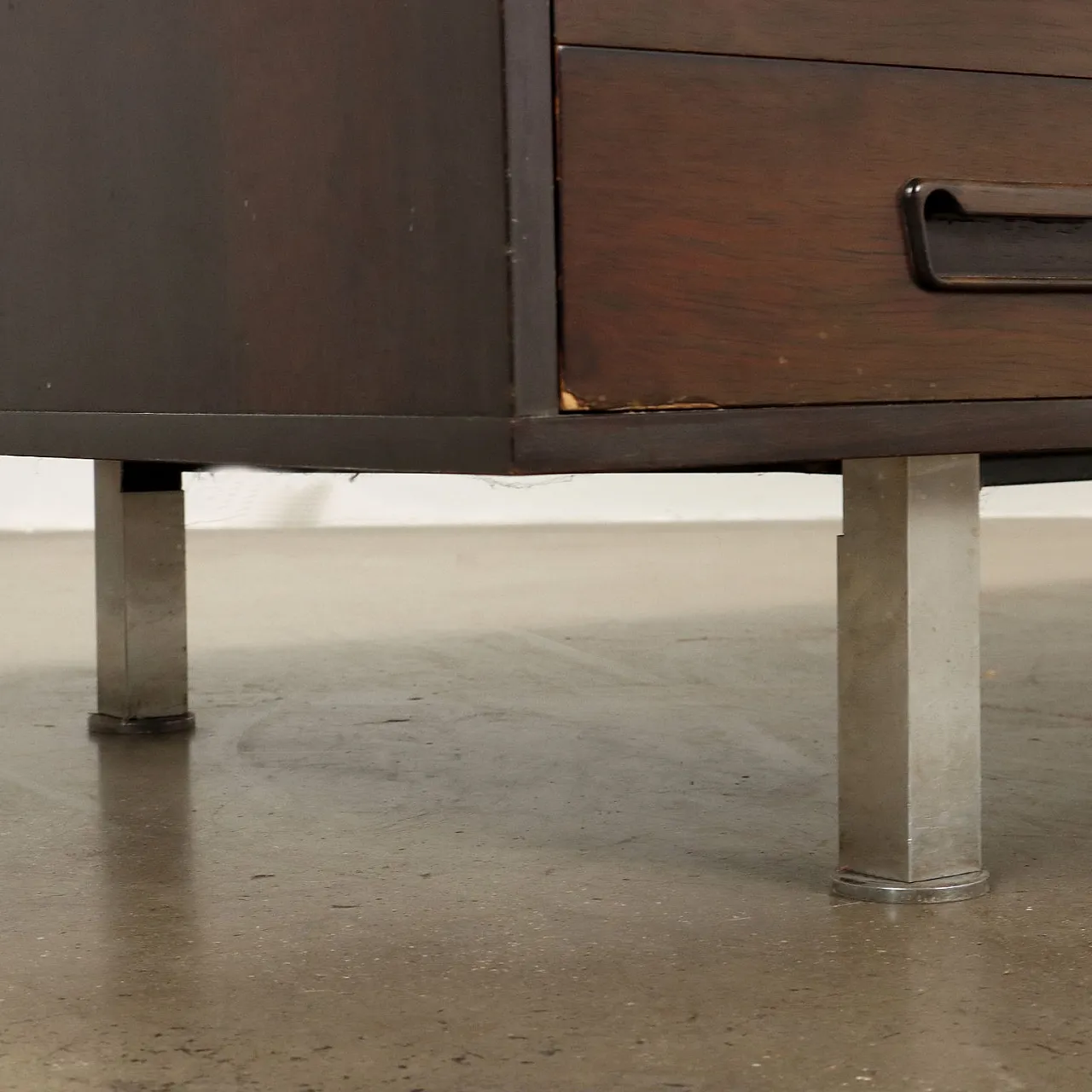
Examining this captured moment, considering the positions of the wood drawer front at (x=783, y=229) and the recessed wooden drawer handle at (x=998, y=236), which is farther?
the recessed wooden drawer handle at (x=998, y=236)

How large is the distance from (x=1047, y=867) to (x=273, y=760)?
27.6 inches

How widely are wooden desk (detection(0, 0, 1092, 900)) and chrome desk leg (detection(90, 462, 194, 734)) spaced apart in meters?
0.51

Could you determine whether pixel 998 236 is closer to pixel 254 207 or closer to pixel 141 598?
pixel 254 207

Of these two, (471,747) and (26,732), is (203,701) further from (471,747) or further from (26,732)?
(471,747)

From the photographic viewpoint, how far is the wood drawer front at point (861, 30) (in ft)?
3.09

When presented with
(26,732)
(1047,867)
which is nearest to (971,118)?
(1047,867)

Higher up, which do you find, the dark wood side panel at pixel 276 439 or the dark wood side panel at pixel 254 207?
the dark wood side panel at pixel 254 207

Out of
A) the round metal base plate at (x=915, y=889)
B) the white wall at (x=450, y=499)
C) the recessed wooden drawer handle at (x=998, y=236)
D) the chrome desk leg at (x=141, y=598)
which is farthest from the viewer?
the white wall at (x=450, y=499)

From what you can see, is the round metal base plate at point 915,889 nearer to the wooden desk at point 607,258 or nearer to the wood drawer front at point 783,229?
the wooden desk at point 607,258

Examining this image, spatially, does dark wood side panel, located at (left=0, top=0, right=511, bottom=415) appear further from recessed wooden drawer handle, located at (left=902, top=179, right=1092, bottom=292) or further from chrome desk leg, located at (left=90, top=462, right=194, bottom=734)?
chrome desk leg, located at (left=90, top=462, right=194, bottom=734)

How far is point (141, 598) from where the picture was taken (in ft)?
5.86

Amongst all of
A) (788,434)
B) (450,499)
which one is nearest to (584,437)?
(788,434)

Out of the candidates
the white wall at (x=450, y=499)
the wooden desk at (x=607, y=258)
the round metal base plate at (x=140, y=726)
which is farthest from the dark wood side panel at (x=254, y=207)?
the white wall at (x=450, y=499)

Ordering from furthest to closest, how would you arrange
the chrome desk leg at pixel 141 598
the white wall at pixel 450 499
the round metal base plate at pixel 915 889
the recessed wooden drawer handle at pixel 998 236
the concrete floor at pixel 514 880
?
the white wall at pixel 450 499, the chrome desk leg at pixel 141 598, the round metal base plate at pixel 915 889, the recessed wooden drawer handle at pixel 998 236, the concrete floor at pixel 514 880
